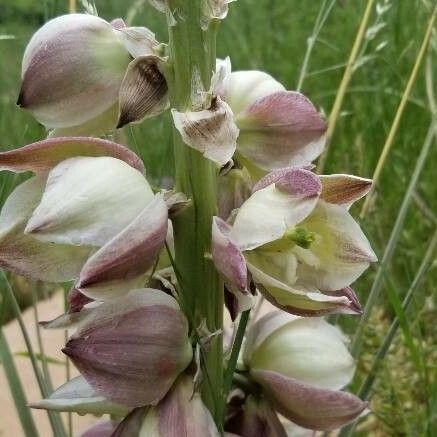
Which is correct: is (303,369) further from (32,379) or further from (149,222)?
(32,379)

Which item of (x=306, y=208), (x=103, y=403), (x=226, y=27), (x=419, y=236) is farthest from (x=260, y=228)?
(x=226, y=27)

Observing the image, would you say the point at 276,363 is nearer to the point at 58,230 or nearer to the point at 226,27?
the point at 58,230

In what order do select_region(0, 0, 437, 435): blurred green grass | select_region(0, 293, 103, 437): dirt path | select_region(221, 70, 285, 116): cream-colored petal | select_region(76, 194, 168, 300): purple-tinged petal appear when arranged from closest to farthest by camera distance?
select_region(76, 194, 168, 300): purple-tinged petal → select_region(221, 70, 285, 116): cream-colored petal → select_region(0, 0, 437, 435): blurred green grass → select_region(0, 293, 103, 437): dirt path

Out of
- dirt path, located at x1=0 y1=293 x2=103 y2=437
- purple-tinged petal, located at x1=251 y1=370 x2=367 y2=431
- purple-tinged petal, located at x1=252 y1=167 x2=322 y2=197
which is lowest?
dirt path, located at x1=0 y1=293 x2=103 y2=437

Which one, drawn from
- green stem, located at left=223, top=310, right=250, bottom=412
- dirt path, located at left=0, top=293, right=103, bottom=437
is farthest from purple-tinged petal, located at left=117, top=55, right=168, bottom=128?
dirt path, located at left=0, top=293, right=103, bottom=437

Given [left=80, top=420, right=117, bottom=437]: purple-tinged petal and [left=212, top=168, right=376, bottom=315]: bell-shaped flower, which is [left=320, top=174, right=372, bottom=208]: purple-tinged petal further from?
[left=80, top=420, right=117, bottom=437]: purple-tinged petal

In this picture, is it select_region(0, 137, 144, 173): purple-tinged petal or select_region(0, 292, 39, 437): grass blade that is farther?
select_region(0, 292, 39, 437): grass blade

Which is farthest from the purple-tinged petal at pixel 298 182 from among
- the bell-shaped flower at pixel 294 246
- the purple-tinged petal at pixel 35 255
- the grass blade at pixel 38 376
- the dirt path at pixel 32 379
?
the dirt path at pixel 32 379
